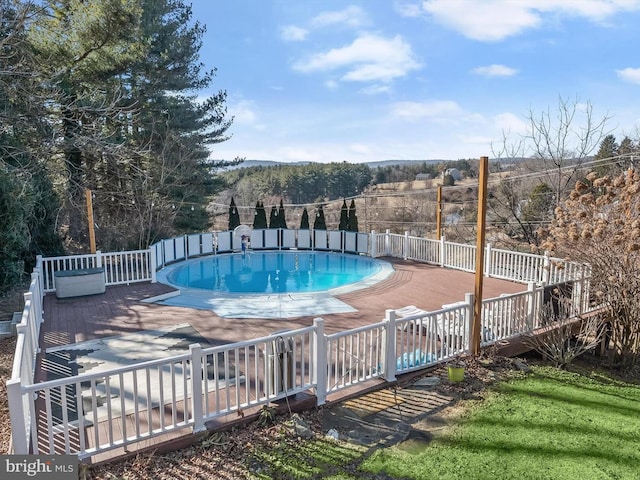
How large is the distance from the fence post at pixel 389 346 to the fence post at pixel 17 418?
11.9ft

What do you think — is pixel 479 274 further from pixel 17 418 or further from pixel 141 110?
pixel 141 110

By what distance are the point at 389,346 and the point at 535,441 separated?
1761 millimetres

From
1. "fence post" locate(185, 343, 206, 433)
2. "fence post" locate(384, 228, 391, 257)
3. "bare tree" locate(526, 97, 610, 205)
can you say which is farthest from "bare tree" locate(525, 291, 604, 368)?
"bare tree" locate(526, 97, 610, 205)

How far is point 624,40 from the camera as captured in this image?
45.1 feet

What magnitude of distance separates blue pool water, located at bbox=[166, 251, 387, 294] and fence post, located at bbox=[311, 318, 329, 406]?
247 inches

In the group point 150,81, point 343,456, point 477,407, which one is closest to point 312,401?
point 343,456

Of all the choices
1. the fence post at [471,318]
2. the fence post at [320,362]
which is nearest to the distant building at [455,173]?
the fence post at [471,318]

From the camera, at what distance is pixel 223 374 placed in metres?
5.20

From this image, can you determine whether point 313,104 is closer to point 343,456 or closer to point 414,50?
point 414,50

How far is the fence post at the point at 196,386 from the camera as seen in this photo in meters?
3.77

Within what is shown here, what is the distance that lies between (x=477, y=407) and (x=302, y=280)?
8.35m

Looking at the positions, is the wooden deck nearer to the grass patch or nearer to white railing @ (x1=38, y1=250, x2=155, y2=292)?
white railing @ (x1=38, y1=250, x2=155, y2=292)

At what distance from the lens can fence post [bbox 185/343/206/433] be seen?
12.4 ft

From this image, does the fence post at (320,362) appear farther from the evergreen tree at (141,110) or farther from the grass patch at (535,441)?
the evergreen tree at (141,110)
